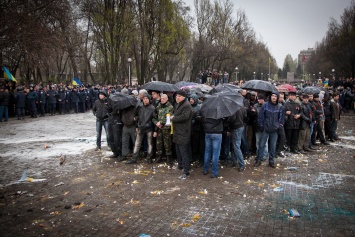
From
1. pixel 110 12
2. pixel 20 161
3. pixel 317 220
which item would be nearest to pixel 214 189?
pixel 317 220

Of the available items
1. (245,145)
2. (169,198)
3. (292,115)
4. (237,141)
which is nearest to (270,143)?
(245,145)

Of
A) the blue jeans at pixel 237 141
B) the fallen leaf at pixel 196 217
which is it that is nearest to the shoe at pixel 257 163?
the blue jeans at pixel 237 141

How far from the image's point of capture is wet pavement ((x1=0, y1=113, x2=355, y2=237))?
4.79m

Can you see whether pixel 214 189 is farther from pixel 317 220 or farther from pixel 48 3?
pixel 48 3

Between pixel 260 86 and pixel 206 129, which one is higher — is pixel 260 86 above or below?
above

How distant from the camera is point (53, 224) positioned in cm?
494

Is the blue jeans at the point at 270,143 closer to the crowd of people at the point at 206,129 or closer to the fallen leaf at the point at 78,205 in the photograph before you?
the crowd of people at the point at 206,129

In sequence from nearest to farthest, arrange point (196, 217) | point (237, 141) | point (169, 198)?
point (196, 217), point (169, 198), point (237, 141)

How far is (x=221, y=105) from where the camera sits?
696 centimetres

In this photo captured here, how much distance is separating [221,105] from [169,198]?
8.28ft

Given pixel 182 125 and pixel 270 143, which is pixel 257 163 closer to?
pixel 270 143

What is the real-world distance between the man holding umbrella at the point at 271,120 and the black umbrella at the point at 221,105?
120 cm

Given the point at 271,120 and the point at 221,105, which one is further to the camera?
the point at 271,120

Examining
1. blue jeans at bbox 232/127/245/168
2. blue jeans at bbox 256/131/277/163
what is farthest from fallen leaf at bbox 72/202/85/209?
blue jeans at bbox 256/131/277/163
